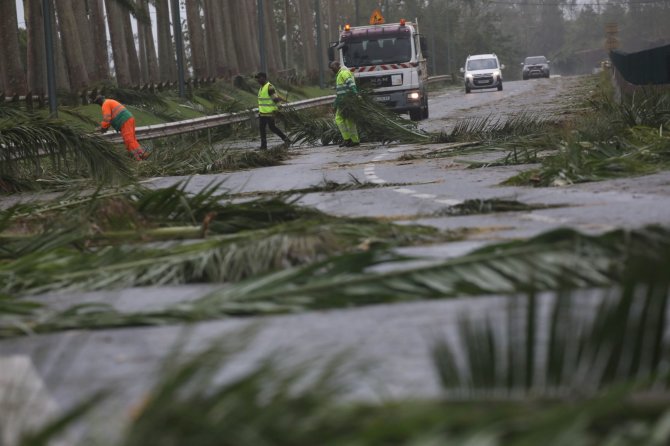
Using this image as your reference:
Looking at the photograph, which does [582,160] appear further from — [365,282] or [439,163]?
[365,282]

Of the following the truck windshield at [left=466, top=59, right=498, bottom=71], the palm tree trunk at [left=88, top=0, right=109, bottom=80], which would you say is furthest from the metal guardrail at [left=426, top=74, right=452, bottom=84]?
the palm tree trunk at [left=88, top=0, right=109, bottom=80]

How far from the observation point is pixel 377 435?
3.07 m

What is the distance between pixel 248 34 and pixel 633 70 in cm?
4246

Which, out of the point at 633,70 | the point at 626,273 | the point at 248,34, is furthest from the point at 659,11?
the point at 626,273

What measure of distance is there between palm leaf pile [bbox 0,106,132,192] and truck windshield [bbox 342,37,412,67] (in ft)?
76.4

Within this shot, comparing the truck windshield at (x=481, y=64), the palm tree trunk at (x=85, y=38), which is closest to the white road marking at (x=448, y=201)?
the palm tree trunk at (x=85, y=38)

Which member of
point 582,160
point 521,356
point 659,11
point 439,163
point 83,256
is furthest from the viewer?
point 659,11

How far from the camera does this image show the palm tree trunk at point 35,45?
41938 mm

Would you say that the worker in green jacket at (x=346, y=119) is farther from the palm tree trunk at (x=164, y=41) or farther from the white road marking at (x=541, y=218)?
Result: the palm tree trunk at (x=164, y=41)

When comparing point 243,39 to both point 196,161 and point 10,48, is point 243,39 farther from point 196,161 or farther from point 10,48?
point 196,161

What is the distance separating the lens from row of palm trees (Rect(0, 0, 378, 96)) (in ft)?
134

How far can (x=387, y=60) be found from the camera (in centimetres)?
3988

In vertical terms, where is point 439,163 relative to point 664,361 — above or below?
below

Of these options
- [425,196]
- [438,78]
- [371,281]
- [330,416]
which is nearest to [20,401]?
[330,416]
